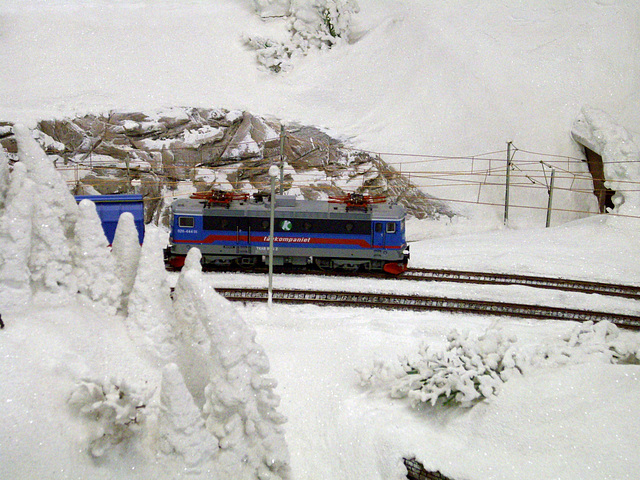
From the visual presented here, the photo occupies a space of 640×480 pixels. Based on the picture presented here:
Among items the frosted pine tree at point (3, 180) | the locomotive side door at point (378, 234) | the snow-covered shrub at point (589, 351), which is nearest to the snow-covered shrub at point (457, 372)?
the snow-covered shrub at point (589, 351)

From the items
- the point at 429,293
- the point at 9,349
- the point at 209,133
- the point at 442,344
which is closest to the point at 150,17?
the point at 209,133

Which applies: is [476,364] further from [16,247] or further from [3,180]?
[3,180]

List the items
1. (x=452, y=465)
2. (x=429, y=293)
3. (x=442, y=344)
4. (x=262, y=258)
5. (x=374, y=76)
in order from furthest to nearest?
(x=374, y=76) → (x=262, y=258) → (x=429, y=293) → (x=442, y=344) → (x=452, y=465)

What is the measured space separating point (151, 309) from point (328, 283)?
11499 millimetres

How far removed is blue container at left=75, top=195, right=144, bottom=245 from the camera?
73.4 feet

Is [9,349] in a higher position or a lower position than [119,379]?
higher

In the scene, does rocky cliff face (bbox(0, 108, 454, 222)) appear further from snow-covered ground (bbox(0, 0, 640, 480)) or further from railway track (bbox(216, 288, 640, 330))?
railway track (bbox(216, 288, 640, 330))

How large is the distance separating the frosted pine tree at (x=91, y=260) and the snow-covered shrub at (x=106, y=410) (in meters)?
2.88

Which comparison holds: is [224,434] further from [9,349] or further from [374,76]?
[374,76]

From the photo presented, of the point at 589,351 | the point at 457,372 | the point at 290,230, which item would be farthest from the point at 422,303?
the point at 457,372

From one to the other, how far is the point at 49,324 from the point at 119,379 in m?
1.76

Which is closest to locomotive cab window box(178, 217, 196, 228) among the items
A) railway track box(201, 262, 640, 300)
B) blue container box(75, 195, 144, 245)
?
blue container box(75, 195, 144, 245)

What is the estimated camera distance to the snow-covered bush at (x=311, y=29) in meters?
33.9

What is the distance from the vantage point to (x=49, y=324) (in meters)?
10.2
